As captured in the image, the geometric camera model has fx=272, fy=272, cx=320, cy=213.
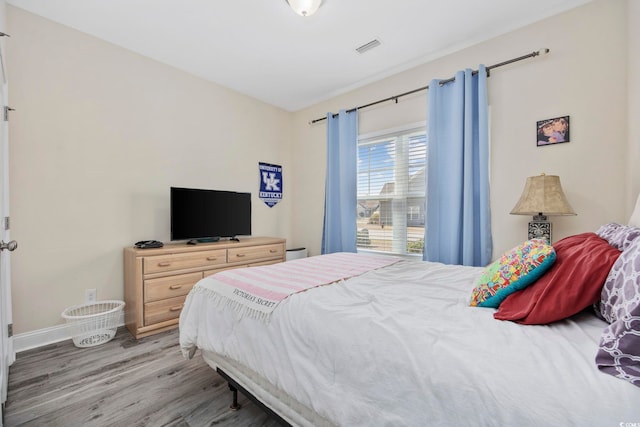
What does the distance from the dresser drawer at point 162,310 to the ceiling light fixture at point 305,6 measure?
2640mm

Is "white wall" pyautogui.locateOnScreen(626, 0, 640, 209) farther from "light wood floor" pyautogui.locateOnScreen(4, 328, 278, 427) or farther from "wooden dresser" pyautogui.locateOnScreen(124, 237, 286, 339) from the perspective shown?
"wooden dresser" pyautogui.locateOnScreen(124, 237, 286, 339)

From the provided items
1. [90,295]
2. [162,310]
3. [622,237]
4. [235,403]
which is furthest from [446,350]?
[90,295]

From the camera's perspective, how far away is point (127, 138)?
2.68m

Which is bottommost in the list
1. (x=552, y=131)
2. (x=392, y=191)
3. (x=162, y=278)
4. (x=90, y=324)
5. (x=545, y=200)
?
(x=90, y=324)

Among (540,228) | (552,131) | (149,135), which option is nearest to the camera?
(540,228)

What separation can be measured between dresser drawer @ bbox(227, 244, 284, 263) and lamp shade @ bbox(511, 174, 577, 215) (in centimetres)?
250

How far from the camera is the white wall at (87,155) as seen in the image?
217 centimetres

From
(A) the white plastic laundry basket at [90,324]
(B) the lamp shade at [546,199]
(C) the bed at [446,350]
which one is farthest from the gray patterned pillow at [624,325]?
(A) the white plastic laundry basket at [90,324]

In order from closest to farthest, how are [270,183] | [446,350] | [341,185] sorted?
[446,350]
[341,185]
[270,183]

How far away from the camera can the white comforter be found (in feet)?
1.99

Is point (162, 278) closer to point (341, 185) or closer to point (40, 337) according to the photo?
point (40, 337)

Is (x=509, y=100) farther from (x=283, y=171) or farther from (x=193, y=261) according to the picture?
(x=193, y=261)

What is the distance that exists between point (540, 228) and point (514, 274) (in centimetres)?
134

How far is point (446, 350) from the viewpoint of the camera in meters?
0.78
